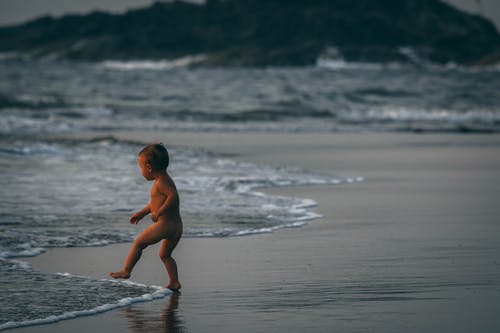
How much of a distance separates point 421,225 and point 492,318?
151 inches

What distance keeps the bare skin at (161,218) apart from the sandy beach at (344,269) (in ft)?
0.79

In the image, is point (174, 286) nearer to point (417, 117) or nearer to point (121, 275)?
point (121, 275)

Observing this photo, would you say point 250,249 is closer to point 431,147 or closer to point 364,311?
point 364,311

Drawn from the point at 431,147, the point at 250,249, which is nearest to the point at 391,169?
the point at 431,147

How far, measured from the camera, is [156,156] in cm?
674

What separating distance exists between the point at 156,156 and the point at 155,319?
50.6 inches

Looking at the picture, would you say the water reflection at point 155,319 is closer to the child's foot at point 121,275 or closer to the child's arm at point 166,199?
the child's foot at point 121,275

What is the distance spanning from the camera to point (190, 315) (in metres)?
5.96

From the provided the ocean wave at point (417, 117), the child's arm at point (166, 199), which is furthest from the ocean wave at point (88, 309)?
the ocean wave at point (417, 117)

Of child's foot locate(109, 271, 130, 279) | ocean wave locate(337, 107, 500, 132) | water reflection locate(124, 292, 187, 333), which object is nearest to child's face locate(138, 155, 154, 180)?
child's foot locate(109, 271, 130, 279)

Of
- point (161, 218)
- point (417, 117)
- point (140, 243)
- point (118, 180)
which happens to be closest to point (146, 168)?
point (161, 218)

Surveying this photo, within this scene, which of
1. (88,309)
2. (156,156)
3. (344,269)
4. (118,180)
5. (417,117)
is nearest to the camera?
(88,309)

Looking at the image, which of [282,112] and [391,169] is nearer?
[391,169]

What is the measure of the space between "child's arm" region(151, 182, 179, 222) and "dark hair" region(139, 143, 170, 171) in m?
0.12
